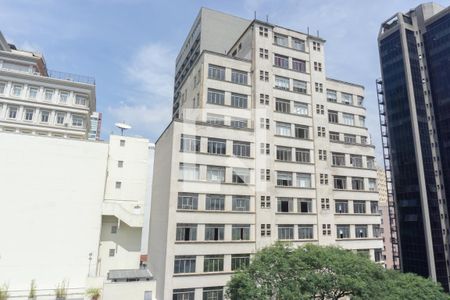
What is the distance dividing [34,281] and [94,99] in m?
39.6

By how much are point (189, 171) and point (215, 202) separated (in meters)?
5.27

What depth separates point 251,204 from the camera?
133 feet

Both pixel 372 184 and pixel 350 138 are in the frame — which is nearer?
pixel 372 184

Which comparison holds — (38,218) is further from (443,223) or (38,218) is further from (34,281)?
(443,223)

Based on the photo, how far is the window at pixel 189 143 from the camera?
38812 millimetres

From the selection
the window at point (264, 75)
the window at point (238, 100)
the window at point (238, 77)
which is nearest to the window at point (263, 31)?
the window at point (264, 75)

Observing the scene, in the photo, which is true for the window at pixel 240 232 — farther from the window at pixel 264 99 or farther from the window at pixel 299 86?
the window at pixel 299 86

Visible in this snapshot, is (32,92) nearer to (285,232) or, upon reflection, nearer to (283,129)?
(283,129)

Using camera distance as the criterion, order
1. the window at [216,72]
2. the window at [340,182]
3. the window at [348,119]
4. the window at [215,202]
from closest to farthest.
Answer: the window at [215,202], the window at [216,72], the window at [340,182], the window at [348,119]

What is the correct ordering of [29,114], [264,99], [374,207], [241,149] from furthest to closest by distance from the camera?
[29,114] < [374,207] < [264,99] < [241,149]

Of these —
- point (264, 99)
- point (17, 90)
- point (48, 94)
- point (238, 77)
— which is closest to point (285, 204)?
point (264, 99)

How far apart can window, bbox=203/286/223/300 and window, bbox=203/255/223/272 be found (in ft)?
7.19

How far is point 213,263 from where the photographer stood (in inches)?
1469

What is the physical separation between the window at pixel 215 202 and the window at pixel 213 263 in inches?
234
